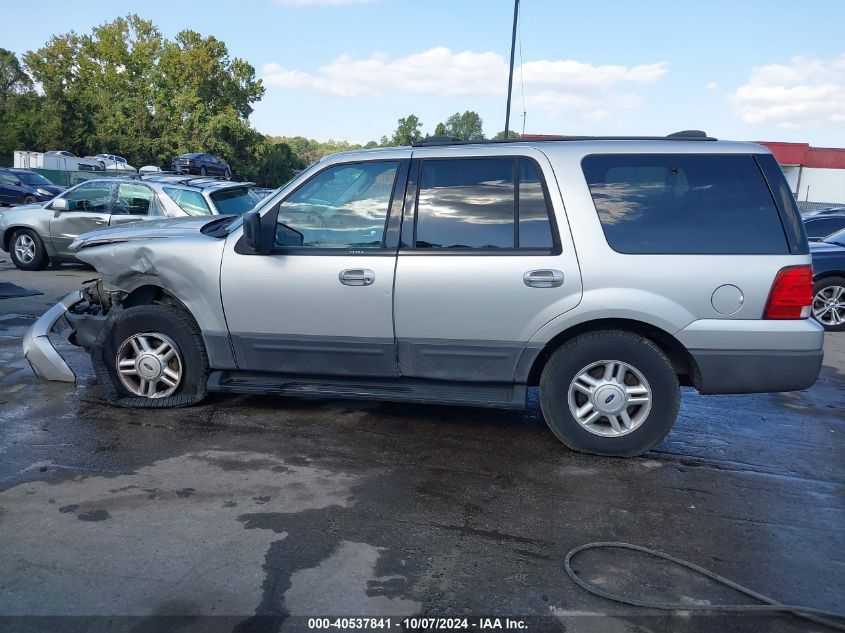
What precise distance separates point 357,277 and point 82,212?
8.50 meters

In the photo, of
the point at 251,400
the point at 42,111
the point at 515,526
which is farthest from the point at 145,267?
the point at 42,111

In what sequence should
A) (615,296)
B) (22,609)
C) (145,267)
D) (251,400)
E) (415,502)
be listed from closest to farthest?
(22,609), (415,502), (615,296), (145,267), (251,400)

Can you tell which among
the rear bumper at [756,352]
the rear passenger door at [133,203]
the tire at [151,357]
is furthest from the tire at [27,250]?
the rear bumper at [756,352]

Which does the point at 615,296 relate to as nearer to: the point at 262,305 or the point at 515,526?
the point at 515,526

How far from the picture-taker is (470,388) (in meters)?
4.91

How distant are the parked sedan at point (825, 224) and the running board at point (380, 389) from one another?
10086 millimetres

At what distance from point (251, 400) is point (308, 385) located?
0.95 meters

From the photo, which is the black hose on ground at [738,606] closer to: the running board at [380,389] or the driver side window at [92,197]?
the running board at [380,389]

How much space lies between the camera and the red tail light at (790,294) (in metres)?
4.42

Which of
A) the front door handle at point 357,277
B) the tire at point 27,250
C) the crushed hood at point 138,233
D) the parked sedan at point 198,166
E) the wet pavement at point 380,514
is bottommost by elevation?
the wet pavement at point 380,514

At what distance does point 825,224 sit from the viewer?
1280 centimetres

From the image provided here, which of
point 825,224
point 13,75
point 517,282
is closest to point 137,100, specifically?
point 13,75

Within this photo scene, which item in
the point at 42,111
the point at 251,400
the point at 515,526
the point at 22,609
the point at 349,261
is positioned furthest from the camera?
the point at 42,111

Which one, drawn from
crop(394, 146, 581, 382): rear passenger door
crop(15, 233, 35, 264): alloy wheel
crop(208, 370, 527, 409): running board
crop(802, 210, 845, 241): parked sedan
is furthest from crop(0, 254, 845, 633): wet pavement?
crop(802, 210, 845, 241): parked sedan
